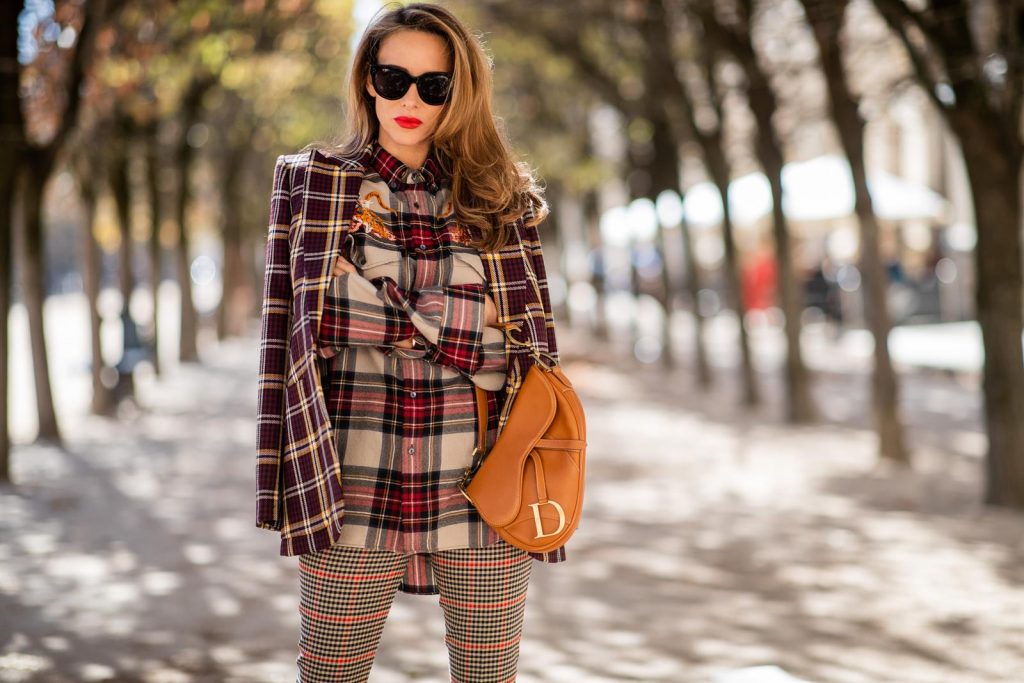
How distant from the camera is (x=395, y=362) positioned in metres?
2.52

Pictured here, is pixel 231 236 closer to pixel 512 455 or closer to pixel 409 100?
pixel 409 100

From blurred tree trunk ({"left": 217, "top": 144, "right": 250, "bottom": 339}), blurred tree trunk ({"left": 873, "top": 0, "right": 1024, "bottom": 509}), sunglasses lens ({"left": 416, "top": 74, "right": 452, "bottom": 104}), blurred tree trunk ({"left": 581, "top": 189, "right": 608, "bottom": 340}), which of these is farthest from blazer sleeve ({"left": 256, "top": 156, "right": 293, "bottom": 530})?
blurred tree trunk ({"left": 217, "top": 144, "right": 250, "bottom": 339})

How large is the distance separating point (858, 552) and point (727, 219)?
25.7ft

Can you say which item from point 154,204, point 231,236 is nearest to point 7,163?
point 154,204

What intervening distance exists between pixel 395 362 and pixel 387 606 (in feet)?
1.83

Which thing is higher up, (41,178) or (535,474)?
(41,178)

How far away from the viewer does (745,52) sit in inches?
446

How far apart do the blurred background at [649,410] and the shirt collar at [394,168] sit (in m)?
0.41

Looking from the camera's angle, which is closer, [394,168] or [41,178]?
[394,168]

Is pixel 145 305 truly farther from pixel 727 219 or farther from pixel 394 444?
pixel 394 444

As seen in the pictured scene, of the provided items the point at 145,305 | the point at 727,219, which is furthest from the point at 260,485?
the point at 145,305

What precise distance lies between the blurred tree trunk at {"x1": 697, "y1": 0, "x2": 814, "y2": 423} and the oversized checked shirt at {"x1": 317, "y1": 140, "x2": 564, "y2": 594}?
8.93 metres

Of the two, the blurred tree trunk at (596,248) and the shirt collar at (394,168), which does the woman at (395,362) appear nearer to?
the shirt collar at (394,168)

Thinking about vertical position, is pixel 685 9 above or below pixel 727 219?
above
